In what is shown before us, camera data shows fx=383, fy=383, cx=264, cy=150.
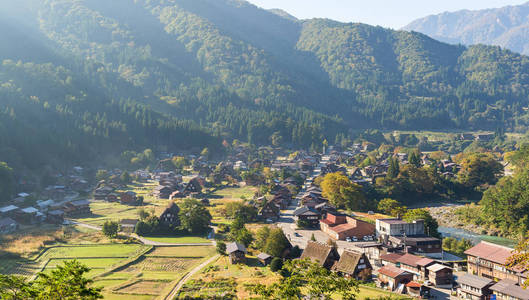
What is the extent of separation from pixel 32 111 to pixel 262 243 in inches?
3163

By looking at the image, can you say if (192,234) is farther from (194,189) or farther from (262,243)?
A: (194,189)

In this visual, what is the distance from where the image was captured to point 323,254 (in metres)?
35.0

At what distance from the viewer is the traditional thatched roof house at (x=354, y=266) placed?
106 feet

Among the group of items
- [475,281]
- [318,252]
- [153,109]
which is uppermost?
[153,109]

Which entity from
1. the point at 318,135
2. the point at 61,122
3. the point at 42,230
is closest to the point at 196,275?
the point at 42,230

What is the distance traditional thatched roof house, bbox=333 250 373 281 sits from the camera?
1277 inches

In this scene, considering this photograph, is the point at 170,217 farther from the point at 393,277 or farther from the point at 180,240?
Answer: the point at 393,277

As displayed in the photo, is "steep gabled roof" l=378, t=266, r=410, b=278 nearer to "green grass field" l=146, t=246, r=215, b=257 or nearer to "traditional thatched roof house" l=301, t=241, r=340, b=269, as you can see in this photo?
"traditional thatched roof house" l=301, t=241, r=340, b=269

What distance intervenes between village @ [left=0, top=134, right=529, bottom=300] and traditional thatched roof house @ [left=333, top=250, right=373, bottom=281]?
0.09 meters

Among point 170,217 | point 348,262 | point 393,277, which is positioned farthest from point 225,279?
point 170,217

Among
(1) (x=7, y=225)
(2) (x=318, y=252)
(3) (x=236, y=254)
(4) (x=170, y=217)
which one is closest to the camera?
(2) (x=318, y=252)

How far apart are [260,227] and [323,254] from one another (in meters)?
15.6

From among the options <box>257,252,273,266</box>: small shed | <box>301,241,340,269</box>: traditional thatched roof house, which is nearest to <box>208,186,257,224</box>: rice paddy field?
<box>257,252,273,266</box>: small shed

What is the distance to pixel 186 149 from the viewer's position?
369ft
